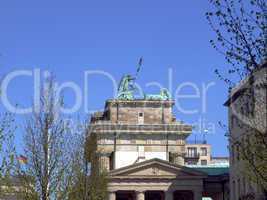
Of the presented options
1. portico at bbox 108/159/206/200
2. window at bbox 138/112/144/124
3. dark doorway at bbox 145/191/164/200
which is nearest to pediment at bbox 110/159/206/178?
portico at bbox 108/159/206/200

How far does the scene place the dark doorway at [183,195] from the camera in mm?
93500

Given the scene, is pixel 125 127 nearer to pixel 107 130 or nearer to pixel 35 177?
pixel 107 130

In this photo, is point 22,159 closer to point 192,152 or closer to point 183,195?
point 183,195

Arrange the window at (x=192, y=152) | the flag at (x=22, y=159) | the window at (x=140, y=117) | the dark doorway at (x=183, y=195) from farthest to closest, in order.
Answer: the window at (x=192, y=152), the window at (x=140, y=117), the dark doorway at (x=183, y=195), the flag at (x=22, y=159)

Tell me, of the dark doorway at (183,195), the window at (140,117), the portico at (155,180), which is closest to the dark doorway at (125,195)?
the portico at (155,180)

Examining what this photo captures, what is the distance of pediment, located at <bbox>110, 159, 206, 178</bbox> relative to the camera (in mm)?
88125

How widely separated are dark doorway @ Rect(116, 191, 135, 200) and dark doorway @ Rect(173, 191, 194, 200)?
6089 millimetres

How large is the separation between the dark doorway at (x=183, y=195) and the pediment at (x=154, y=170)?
4612 mm

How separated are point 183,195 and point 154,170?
11.3 metres

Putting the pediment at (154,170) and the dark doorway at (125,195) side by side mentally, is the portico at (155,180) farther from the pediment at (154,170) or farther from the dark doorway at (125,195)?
the dark doorway at (125,195)

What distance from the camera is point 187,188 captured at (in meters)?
89.5

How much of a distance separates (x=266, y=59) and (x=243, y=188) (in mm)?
52427

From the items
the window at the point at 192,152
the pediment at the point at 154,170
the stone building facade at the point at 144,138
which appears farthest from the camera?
the window at the point at 192,152

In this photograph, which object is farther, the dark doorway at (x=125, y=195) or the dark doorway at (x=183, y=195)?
the dark doorway at (x=183, y=195)
